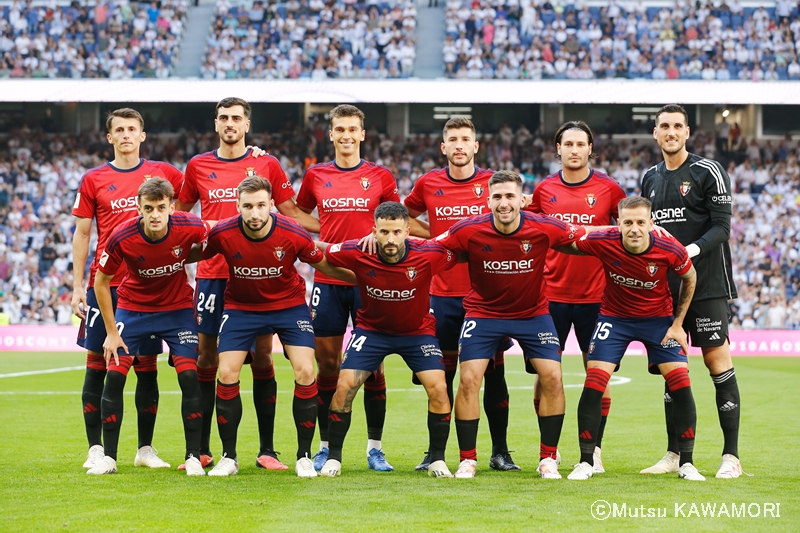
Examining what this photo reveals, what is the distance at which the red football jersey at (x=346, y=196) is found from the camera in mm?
7887

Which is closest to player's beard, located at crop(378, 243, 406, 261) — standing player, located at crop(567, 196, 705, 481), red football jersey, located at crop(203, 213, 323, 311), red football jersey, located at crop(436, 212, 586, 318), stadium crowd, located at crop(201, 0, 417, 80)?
red football jersey, located at crop(436, 212, 586, 318)

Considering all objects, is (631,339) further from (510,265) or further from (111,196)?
(111,196)

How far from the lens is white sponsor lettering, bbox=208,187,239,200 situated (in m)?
7.78

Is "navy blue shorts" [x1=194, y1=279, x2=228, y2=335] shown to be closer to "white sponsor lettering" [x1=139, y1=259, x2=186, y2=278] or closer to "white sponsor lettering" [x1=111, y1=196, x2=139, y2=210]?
"white sponsor lettering" [x1=139, y1=259, x2=186, y2=278]

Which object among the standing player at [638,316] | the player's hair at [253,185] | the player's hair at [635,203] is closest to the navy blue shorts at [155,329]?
the player's hair at [253,185]

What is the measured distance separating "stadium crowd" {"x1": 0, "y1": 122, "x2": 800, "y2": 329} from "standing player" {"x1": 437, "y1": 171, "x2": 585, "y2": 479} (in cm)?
1787

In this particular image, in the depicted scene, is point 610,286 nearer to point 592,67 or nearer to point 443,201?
point 443,201

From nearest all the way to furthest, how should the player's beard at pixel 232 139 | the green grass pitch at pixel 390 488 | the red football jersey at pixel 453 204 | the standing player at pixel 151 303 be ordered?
the green grass pitch at pixel 390 488
the standing player at pixel 151 303
the player's beard at pixel 232 139
the red football jersey at pixel 453 204

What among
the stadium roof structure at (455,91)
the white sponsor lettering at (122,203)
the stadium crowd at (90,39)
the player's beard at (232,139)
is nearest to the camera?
the white sponsor lettering at (122,203)

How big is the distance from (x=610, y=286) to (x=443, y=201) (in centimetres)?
154

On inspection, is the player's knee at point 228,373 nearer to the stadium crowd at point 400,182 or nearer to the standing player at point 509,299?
the standing player at point 509,299

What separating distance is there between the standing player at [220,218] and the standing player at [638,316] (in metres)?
2.42

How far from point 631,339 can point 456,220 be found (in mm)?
1705

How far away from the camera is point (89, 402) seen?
764 centimetres
